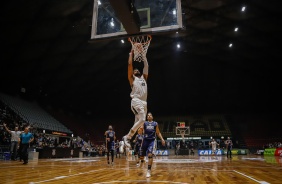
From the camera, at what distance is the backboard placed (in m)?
10.6

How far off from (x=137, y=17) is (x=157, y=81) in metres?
23.7

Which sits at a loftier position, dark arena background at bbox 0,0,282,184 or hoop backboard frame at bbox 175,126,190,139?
dark arena background at bbox 0,0,282,184

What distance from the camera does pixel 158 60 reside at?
109ft

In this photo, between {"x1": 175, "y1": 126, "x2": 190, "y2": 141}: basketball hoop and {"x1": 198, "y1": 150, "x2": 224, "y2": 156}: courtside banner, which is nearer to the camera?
{"x1": 198, "y1": 150, "x2": 224, "y2": 156}: courtside banner

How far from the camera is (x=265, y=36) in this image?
24.3 m

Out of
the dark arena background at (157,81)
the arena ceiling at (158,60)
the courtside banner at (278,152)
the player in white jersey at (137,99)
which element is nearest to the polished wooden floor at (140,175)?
the player in white jersey at (137,99)

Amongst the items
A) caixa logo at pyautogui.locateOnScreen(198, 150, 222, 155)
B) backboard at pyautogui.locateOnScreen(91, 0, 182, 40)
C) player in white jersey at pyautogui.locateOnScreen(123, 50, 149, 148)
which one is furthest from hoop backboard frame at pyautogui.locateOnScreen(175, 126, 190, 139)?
player in white jersey at pyautogui.locateOnScreen(123, 50, 149, 148)

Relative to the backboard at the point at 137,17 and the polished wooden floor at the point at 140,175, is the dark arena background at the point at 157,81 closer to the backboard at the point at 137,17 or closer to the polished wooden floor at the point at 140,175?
the backboard at the point at 137,17

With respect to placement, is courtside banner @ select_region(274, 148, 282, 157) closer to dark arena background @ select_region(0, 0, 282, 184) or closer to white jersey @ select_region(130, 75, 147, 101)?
dark arena background @ select_region(0, 0, 282, 184)

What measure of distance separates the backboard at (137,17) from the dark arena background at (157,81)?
19.7ft

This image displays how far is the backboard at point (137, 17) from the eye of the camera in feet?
34.7

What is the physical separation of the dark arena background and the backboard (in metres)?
6.00

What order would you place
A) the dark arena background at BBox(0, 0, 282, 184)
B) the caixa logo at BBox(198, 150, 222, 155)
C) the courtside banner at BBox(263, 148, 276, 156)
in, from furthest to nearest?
the caixa logo at BBox(198, 150, 222, 155), the courtside banner at BBox(263, 148, 276, 156), the dark arena background at BBox(0, 0, 282, 184)

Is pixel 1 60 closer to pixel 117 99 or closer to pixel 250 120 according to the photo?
pixel 117 99
